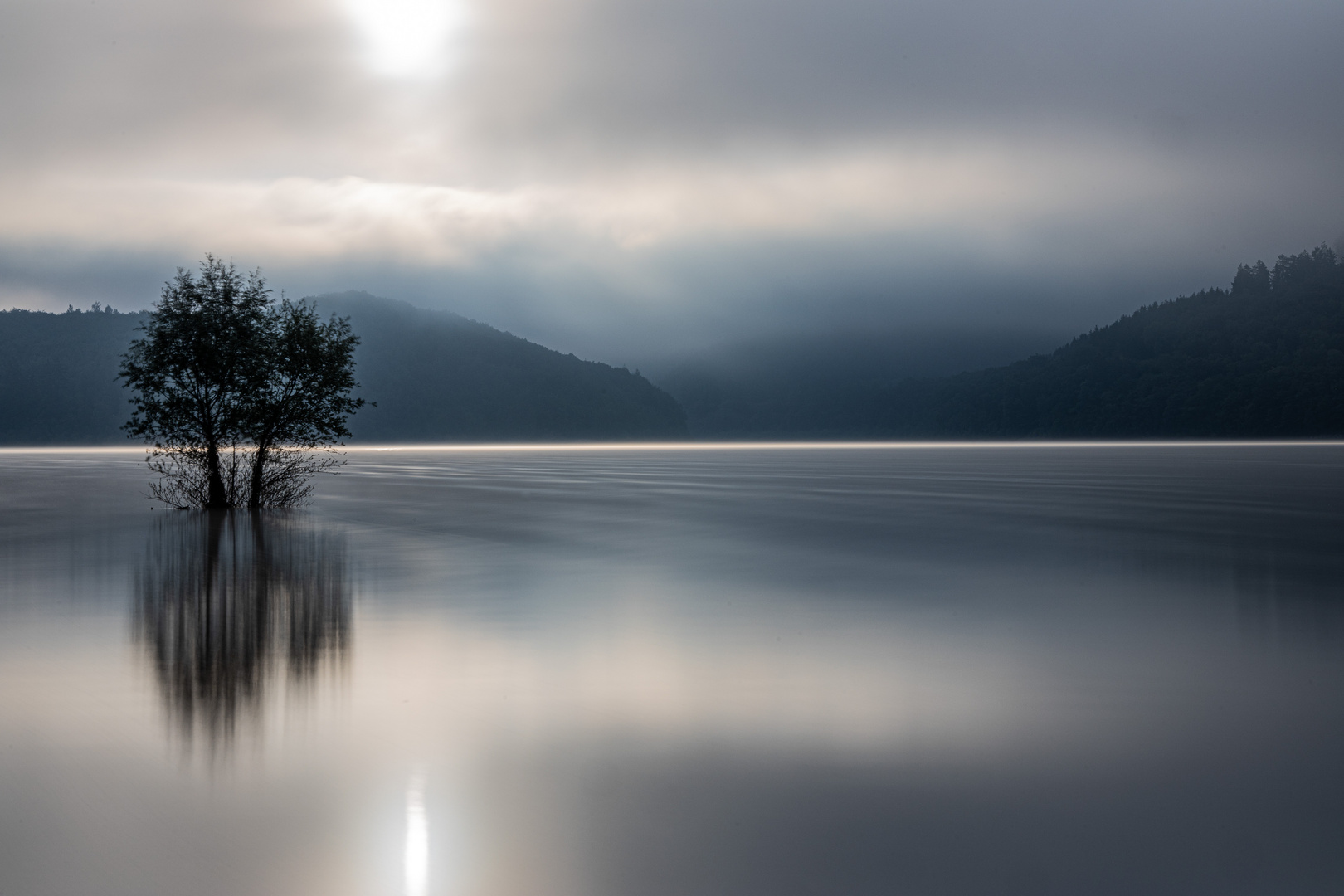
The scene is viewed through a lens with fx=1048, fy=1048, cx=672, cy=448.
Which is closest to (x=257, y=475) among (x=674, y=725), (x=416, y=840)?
(x=674, y=725)

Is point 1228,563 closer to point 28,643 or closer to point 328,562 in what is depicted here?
point 328,562

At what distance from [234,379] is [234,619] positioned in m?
22.0

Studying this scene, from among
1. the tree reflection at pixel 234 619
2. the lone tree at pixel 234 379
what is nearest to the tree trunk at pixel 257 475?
the lone tree at pixel 234 379

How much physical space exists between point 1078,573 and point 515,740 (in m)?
11.4

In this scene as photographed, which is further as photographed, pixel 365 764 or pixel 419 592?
pixel 419 592

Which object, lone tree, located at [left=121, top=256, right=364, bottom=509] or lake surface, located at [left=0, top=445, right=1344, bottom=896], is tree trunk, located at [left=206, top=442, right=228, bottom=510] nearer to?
lone tree, located at [left=121, top=256, right=364, bottom=509]

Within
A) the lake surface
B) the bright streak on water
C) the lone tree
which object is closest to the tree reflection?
the lake surface

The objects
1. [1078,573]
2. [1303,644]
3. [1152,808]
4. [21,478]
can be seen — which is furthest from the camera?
[21,478]

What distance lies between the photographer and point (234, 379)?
32406mm

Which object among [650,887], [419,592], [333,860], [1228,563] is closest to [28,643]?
[419,592]

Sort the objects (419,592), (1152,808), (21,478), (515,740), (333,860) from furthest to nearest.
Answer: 1. (21,478)
2. (419,592)
3. (515,740)
4. (1152,808)
5. (333,860)

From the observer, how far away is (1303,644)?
10.6m

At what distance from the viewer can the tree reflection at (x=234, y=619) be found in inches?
342

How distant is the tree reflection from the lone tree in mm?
10360
